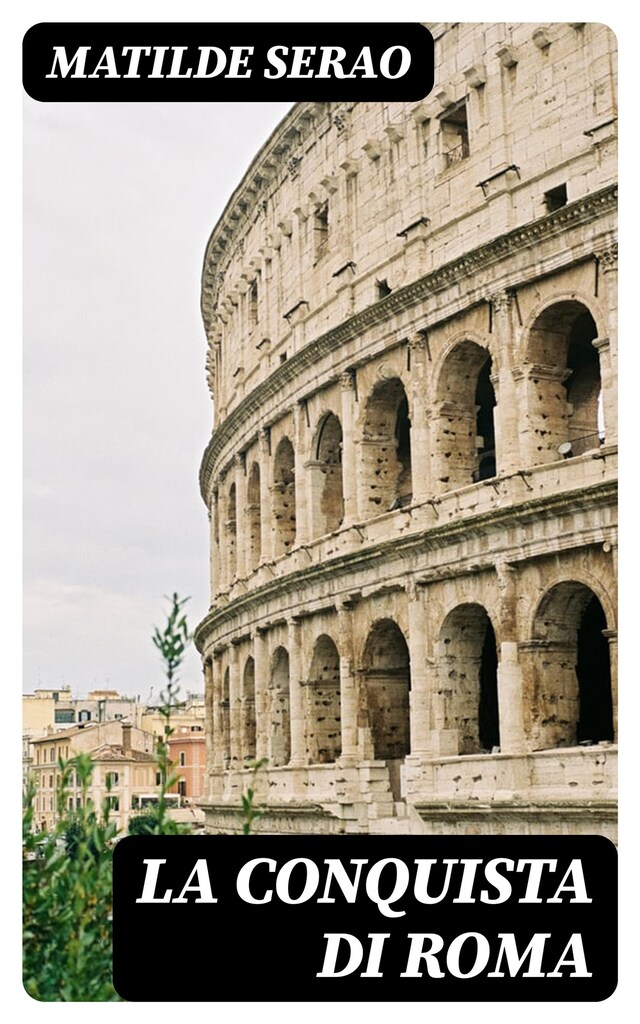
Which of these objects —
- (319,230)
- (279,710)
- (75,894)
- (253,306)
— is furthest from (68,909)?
(253,306)

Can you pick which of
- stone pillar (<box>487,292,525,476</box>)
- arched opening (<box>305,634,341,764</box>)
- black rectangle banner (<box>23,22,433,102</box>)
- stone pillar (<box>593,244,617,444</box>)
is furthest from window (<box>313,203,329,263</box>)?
black rectangle banner (<box>23,22,433,102</box>)

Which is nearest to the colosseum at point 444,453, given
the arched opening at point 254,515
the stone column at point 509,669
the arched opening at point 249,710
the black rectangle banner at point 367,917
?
the stone column at point 509,669

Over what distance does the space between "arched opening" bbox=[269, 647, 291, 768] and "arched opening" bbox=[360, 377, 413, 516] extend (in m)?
4.60

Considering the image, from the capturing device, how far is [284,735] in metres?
28.8

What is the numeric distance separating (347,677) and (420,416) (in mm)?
4604

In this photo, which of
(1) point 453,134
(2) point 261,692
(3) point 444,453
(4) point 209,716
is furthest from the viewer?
(4) point 209,716

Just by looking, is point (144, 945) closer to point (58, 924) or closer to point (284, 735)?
point (58, 924)

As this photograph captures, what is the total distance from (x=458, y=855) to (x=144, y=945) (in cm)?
243

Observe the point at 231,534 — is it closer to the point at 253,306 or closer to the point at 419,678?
the point at 253,306

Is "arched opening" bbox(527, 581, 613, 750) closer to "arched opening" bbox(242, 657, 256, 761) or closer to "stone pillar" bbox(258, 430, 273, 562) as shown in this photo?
"stone pillar" bbox(258, 430, 273, 562)

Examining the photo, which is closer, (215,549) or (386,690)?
(386,690)

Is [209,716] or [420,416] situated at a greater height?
[420,416]

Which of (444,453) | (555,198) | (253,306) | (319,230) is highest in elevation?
(319,230)

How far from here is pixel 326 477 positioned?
28000 millimetres
